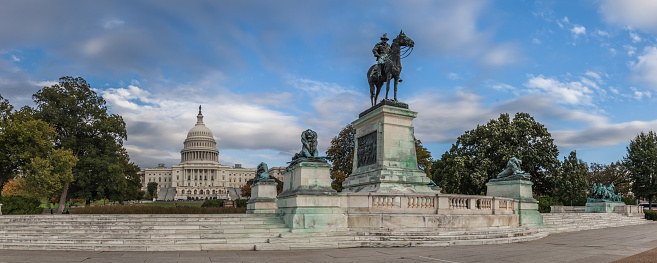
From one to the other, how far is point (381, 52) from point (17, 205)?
26580mm

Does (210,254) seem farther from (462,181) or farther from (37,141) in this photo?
(462,181)

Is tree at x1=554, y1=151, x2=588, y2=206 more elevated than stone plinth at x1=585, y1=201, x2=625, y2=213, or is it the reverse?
tree at x1=554, y1=151, x2=588, y2=206

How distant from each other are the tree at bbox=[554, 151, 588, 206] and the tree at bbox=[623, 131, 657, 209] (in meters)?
22.1

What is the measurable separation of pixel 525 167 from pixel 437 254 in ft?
123

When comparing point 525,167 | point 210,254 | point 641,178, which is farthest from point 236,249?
point 641,178

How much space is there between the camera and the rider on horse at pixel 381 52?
2234 centimetres

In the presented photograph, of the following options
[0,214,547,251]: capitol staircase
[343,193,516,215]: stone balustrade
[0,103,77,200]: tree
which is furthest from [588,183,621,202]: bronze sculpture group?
[0,103,77,200]: tree

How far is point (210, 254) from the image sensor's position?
12328mm

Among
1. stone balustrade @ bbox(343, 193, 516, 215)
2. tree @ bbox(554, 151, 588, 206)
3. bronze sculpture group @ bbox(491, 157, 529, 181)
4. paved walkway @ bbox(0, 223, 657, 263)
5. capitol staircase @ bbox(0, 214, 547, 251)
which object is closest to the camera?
paved walkway @ bbox(0, 223, 657, 263)

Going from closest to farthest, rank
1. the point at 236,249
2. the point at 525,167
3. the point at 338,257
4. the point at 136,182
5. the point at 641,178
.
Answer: the point at 338,257 → the point at 236,249 → the point at 525,167 → the point at 641,178 → the point at 136,182

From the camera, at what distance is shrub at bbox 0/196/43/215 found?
1166 inches

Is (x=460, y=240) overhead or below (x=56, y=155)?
below

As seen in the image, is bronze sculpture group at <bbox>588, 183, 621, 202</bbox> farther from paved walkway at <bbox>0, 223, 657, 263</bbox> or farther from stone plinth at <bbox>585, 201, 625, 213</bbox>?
paved walkway at <bbox>0, 223, 657, 263</bbox>

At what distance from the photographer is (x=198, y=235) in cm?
1440
